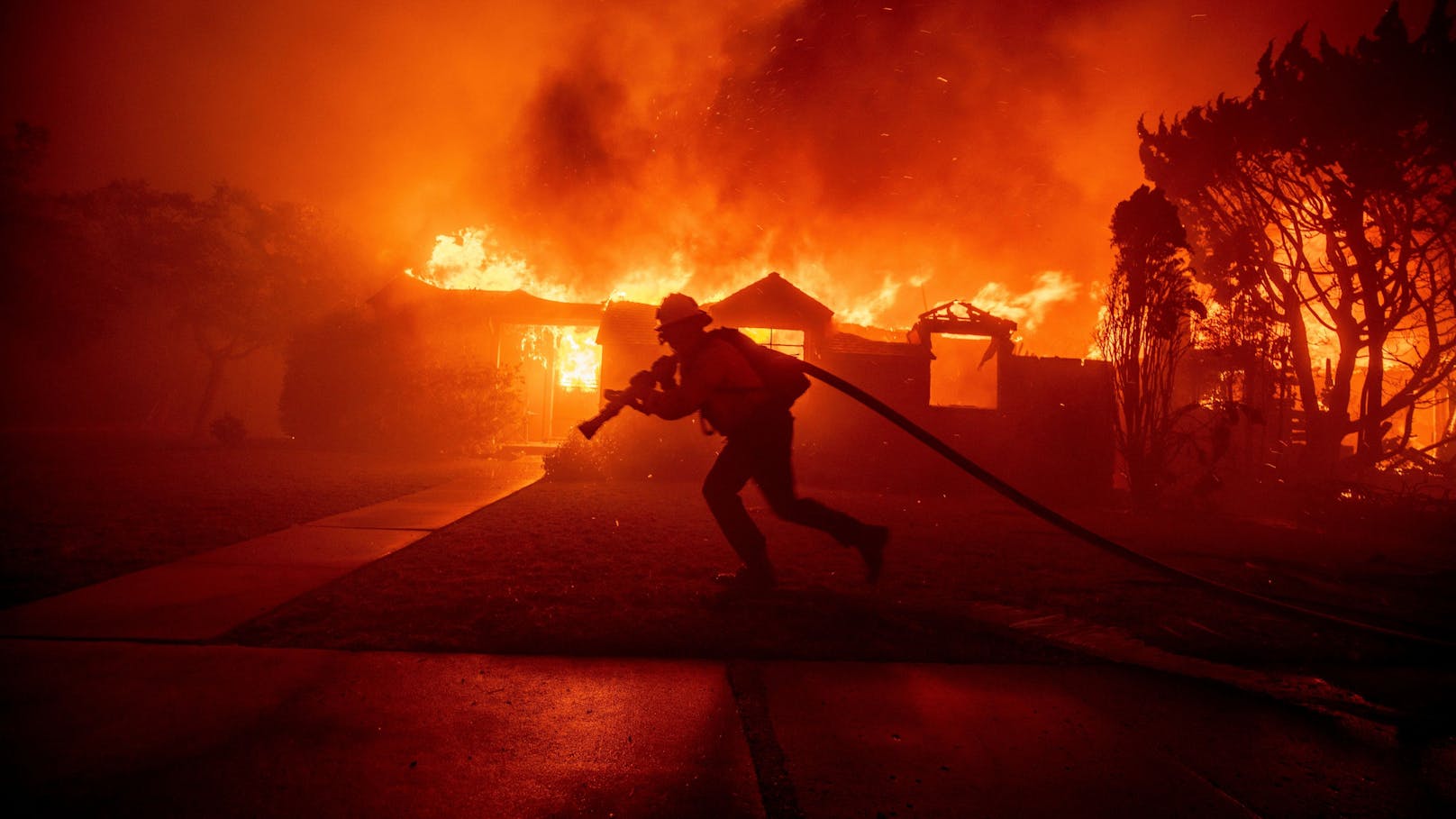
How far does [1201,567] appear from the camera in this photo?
5961 millimetres

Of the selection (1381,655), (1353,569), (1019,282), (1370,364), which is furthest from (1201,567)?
(1019,282)

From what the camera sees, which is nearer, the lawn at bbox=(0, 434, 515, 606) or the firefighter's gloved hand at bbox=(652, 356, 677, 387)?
the firefighter's gloved hand at bbox=(652, 356, 677, 387)

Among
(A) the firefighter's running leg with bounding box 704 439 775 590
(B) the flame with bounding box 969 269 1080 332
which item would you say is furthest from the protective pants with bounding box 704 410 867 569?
(B) the flame with bounding box 969 269 1080 332

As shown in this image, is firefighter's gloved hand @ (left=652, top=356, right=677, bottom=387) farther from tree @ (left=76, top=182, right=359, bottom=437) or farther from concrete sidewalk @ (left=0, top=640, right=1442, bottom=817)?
tree @ (left=76, top=182, right=359, bottom=437)

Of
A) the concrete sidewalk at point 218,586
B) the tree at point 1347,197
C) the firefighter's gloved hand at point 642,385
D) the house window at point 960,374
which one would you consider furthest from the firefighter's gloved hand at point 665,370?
the house window at point 960,374

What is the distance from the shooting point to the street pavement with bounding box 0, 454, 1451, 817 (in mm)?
1935

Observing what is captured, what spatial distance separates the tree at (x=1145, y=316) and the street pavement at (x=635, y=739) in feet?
29.8

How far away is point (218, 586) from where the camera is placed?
4102mm

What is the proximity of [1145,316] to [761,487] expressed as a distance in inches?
374

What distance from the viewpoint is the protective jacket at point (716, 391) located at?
3.97 meters

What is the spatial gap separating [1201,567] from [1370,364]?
37.6 feet

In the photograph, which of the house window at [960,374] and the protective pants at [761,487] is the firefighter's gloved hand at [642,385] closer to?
the protective pants at [761,487]

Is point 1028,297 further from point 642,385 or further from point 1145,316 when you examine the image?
point 642,385

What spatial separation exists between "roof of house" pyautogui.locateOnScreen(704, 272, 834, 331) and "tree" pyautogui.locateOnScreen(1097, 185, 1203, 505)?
7.22 m
